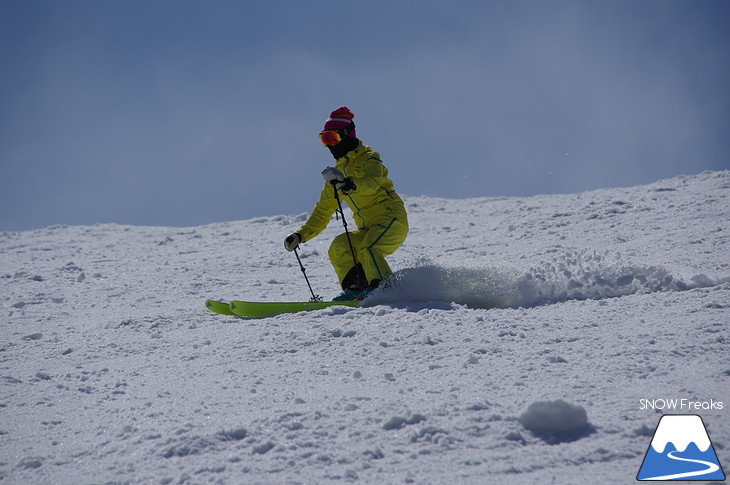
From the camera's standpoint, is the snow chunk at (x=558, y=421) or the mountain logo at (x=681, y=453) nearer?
the mountain logo at (x=681, y=453)

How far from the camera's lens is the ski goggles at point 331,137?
6.43 m

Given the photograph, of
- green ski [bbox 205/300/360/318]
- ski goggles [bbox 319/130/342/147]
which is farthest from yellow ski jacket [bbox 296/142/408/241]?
green ski [bbox 205/300/360/318]

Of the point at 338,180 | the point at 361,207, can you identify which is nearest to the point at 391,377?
the point at 338,180

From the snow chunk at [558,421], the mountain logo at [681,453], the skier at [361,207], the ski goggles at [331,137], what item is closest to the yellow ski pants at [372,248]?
the skier at [361,207]

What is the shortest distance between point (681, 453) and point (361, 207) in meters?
4.16

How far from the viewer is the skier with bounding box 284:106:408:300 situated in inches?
248

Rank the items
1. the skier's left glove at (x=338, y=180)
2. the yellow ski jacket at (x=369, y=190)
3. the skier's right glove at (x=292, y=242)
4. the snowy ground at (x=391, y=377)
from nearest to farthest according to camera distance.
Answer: the snowy ground at (x=391, y=377), the skier's left glove at (x=338, y=180), the yellow ski jacket at (x=369, y=190), the skier's right glove at (x=292, y=242)

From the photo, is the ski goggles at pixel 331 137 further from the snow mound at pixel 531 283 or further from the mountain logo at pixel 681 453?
the mountain logo at pixel 681 453

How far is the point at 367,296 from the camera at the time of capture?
603 centimetres

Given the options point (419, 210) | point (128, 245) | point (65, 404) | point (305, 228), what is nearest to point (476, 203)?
point (419, 210)

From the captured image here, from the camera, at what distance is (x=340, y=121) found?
6.45 m

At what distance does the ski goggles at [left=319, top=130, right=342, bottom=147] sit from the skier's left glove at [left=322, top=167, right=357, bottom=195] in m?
0.29

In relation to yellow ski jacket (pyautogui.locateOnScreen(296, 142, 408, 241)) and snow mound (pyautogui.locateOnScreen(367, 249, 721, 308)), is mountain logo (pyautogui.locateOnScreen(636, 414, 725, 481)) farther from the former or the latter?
yellow ski jacket (pyautogui.locateOnScreen(296, 142, 408, 241))

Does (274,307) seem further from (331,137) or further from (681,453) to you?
(681,453)
